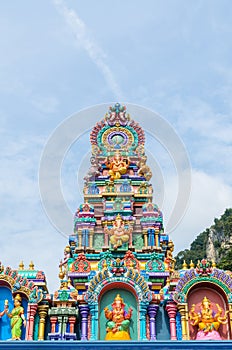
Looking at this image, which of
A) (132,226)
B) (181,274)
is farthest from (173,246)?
(181,274)

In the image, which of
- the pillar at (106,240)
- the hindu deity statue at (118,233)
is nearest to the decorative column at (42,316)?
the hindu deity statue at (118,233)

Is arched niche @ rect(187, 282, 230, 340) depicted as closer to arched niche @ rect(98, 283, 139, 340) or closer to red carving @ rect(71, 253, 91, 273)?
arched niche @ rect(98, 283, 139, 340)

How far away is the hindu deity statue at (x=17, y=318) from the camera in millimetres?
16766

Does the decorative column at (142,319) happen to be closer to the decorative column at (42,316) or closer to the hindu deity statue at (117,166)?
the decorative column at (42,316)

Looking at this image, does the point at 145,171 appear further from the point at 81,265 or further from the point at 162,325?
the point at 162,325

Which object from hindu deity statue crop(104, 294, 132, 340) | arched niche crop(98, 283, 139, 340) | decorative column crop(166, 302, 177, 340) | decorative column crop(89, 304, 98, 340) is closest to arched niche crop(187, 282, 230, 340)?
decorative column crop(166, 302, 177, 340)

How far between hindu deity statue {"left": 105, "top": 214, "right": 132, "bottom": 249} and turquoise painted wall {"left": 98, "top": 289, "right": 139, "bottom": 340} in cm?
309

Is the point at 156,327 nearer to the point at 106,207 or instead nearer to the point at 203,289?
the point at 203,289

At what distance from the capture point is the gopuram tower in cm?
1752

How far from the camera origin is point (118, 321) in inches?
672

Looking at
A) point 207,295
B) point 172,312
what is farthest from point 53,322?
point 207,295

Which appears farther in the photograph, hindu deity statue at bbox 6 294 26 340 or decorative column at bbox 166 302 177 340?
decorative column at bbox 166 302 177 340

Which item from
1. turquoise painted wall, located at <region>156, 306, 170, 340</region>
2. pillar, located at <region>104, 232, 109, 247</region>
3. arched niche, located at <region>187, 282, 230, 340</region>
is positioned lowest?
turquoise painted wall, located at <region>156, 306, 170, 340</region>

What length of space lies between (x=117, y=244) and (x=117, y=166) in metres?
5.85
